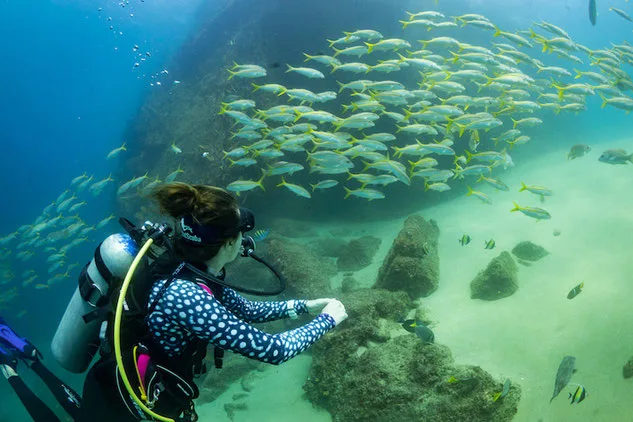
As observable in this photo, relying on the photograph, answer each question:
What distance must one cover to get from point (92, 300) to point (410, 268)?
535 centimetres

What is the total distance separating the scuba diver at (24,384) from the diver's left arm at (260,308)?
49.7 inches

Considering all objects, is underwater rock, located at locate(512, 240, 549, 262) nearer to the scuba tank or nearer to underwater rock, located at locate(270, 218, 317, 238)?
underwater rock, located at locate(270, 218, 317, 238)

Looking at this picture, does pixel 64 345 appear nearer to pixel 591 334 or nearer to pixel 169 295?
pixel 169 295

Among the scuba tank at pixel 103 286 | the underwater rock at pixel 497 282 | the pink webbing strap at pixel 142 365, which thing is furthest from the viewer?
the underwater rock at pixel 497 282

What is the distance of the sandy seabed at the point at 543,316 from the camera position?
148 inches

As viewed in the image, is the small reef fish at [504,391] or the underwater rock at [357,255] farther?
the underwater rock at [357,255]

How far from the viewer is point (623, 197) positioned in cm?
932

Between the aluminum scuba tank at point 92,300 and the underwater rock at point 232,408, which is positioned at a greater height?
the aluminum scuba tank at point 92,300

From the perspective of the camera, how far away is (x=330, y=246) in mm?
10508

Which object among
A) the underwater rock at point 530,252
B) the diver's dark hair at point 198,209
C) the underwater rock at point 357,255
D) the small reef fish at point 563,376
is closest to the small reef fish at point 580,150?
the underwater rock at point 530,252

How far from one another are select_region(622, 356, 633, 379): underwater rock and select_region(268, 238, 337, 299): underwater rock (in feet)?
15.6

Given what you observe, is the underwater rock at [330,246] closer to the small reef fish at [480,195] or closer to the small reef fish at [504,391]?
the small reef fish at [480,195]

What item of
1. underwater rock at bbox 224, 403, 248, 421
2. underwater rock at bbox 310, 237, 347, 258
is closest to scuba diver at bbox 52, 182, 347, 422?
underwater rock at bbox 224, 403, 248, 421

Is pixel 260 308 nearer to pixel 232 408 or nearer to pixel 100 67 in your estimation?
pixel 232 408
